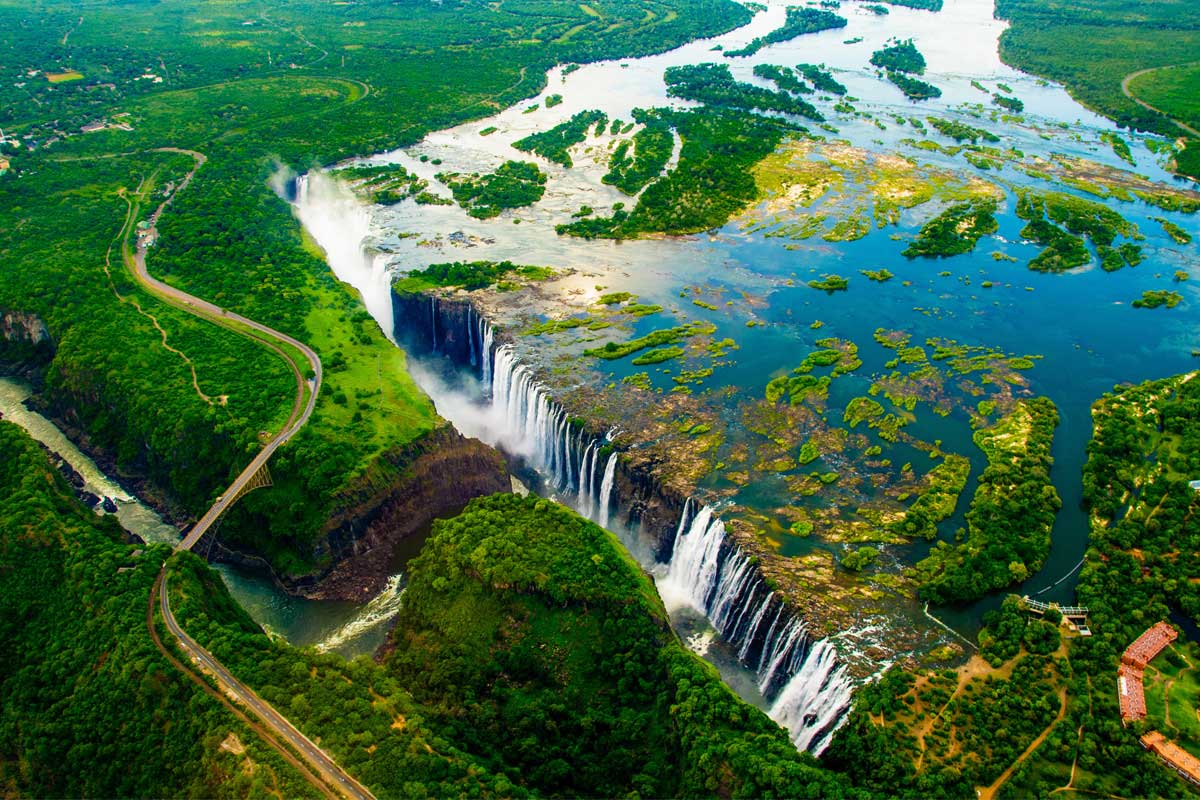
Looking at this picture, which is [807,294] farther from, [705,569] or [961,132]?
[961,132]

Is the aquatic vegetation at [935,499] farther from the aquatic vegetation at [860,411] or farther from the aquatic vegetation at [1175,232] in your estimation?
the aquatic vegetation at [1175,232]

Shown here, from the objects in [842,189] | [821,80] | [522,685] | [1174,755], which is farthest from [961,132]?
[522,685]

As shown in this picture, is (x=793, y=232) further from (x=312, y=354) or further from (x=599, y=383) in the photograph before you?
(x=312, y=354)

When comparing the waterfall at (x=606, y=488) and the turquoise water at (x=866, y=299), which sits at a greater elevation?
the turquoise water at (x=866, y=299)

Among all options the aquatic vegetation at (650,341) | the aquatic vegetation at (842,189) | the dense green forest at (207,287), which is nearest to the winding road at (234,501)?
the dense green forest at (207,287)

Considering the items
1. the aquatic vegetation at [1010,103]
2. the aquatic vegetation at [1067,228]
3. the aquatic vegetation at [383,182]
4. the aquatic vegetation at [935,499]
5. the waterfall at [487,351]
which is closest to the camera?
the aquatic vegetation at [935,499]

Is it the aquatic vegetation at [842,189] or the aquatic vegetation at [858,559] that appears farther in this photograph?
the aquatic vegetation at [842,189]

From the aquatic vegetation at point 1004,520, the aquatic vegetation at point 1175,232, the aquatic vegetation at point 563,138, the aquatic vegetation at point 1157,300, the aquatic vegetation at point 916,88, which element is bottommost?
the aquatic vegetation at point 563,138
